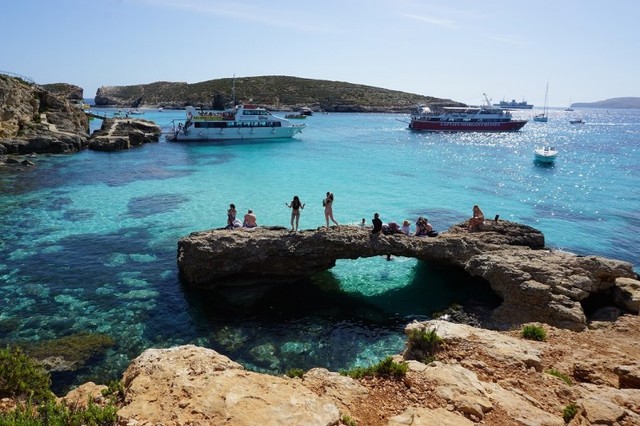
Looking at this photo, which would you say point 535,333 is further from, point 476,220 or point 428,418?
point 476,220

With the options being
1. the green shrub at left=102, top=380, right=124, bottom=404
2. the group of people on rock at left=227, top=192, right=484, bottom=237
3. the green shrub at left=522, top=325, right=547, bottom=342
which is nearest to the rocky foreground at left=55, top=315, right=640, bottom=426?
the green shrub at left=102, top=380, right=124, bottom=404

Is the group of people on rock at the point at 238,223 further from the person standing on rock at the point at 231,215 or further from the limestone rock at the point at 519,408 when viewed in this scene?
the limestone rock at the point at 519,408

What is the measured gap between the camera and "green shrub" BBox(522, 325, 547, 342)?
40.7 feet

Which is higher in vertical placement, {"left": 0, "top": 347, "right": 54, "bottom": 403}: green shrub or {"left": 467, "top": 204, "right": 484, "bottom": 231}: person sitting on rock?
{"left": 467, "top": 204, "right": 484, "bottom": 231}: person sitting on rock

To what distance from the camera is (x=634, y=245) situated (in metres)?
27.5

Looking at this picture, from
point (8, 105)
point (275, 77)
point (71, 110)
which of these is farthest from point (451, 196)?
point (275, 77)

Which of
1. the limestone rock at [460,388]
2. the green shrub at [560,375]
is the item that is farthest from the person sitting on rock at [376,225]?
the green shrub at [560,375]

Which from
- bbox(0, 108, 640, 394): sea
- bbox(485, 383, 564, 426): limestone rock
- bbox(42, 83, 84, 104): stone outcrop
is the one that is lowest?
bbox(0, 108, 640, 394): sea

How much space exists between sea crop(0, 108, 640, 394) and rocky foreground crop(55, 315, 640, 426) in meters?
4.69

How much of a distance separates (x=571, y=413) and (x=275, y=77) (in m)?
190

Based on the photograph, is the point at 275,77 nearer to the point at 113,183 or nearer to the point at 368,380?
the point at 113,183

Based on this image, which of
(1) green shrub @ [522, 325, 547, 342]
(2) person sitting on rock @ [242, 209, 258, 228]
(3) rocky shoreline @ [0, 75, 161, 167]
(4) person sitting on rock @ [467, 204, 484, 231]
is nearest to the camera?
(1) green shrub @ [522, 325, 547, 342]

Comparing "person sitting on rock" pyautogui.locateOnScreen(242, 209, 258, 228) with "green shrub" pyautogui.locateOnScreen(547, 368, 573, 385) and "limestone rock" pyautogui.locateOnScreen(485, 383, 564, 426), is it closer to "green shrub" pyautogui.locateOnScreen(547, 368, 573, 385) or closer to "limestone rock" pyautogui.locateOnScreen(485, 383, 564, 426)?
"limestone rock" pyautogui.locateOnScreen(485, 383, 564, 426)

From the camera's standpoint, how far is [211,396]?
7785 mm
